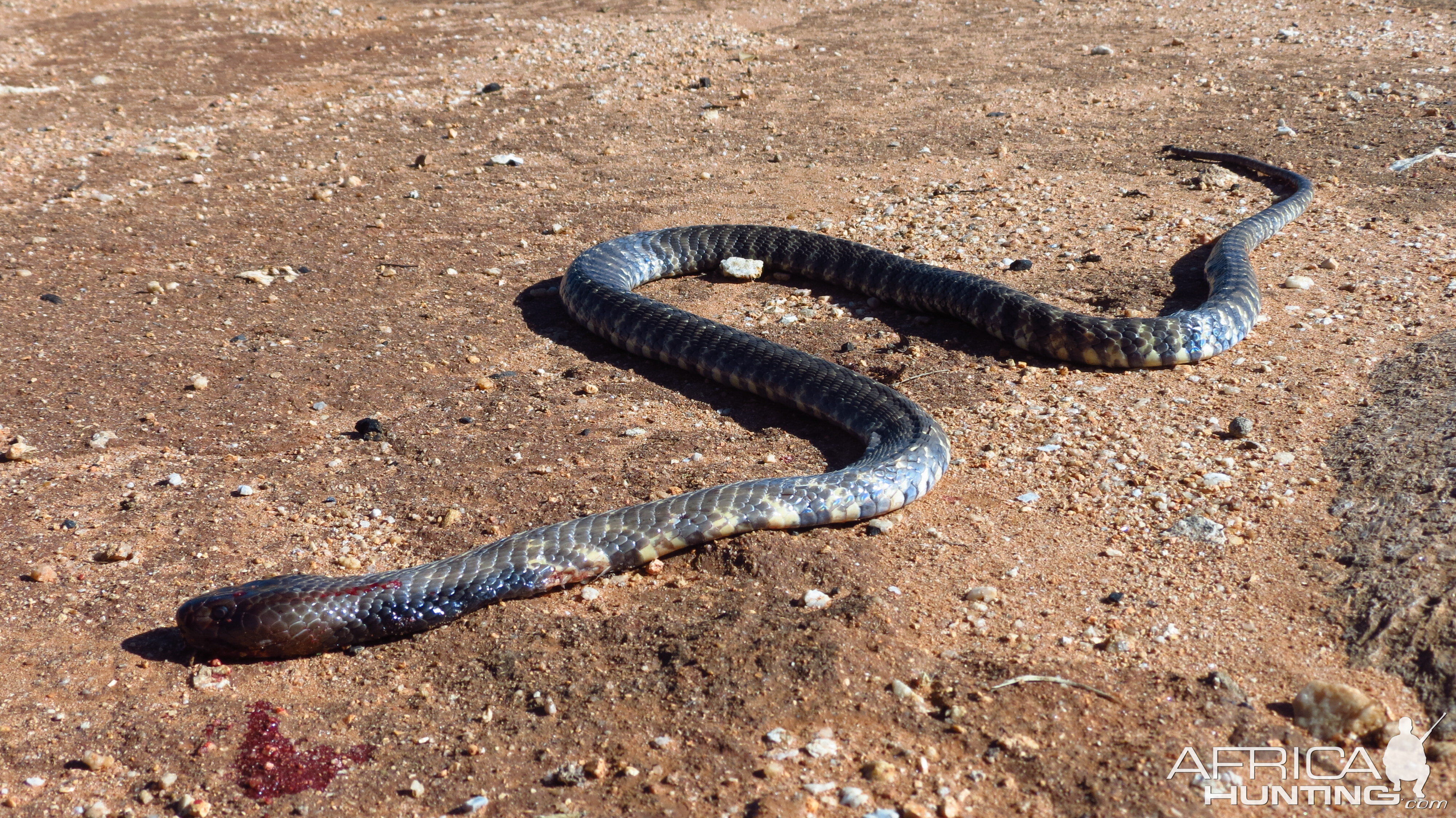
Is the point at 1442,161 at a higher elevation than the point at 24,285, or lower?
higher

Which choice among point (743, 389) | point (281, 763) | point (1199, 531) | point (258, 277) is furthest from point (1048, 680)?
point (258, 277)

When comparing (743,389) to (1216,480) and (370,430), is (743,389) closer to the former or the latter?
(370,430)

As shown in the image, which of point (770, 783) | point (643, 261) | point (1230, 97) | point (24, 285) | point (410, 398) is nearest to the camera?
point (770, 783)

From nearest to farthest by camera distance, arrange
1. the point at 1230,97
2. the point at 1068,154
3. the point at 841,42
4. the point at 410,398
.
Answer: the point at 410,398, the point at 1068,154, the point at 1230,97, the point at 841,42

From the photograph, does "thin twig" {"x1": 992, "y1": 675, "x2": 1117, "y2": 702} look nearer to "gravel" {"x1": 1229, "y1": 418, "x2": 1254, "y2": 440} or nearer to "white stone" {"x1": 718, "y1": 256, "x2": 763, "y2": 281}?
"gravel" {"x1": 1229, "y1": 418, "x2": 1254, "y2": 440}

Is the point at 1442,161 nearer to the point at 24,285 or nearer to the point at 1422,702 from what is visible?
the point at 1422,702

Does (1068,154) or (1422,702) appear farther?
(1068,154)

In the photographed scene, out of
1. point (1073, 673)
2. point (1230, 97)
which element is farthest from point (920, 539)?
point (1230, 97)

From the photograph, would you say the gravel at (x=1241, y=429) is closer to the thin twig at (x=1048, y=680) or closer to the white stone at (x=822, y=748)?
the thin twig at (x=1048, y=680)
